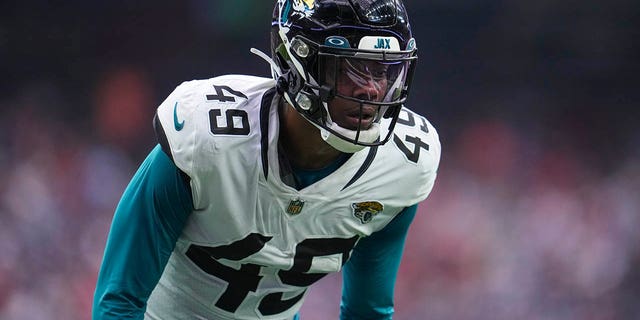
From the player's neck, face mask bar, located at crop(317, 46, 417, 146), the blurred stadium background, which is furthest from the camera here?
the blurred stadium background

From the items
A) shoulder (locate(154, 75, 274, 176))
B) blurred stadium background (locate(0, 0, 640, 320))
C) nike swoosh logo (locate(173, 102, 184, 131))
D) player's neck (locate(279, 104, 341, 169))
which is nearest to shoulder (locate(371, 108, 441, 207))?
player's neck (locate(279, 104, 341, 169))

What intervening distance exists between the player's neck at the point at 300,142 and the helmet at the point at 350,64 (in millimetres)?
60

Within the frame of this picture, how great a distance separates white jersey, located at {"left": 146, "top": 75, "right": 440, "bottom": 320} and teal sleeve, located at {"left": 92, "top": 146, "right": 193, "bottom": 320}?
0.13 feet

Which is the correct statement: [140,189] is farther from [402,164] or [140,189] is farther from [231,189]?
[402,164]

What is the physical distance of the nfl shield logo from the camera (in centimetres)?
204

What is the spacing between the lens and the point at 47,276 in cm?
423

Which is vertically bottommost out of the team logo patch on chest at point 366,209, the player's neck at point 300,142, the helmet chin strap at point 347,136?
the team logo patch on chest at point 366,209

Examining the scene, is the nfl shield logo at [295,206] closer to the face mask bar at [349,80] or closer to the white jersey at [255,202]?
the white jersey at [255,202]

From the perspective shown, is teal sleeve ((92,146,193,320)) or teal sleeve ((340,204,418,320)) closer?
teal sleeve ((92,146,193,320))

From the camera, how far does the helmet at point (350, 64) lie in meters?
1.88

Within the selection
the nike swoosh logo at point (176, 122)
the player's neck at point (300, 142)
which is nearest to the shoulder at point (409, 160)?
the player's neck at point (300, 142)

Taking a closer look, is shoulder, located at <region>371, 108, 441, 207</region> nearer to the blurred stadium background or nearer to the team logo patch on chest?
the team logo patch on chest

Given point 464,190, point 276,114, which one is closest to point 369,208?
point 276,114

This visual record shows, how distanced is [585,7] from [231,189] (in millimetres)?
2627
